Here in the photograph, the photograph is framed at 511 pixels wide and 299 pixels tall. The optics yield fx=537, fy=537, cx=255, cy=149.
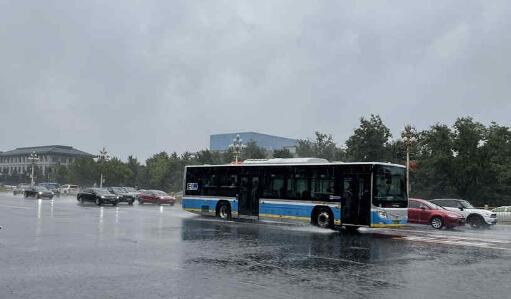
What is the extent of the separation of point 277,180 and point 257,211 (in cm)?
185

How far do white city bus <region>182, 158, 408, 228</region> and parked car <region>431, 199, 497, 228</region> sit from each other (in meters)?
8.82

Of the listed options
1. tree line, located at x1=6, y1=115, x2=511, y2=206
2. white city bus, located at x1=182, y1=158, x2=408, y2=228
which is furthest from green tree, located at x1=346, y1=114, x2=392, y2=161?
white city bus, located at x1=182, y1=158, x2=408, y2=228

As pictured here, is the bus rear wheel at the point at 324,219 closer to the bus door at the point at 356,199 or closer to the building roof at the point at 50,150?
the bus door at the point at 356,199

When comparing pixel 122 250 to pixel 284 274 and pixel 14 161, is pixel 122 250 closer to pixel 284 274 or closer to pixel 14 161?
pixel 284 274

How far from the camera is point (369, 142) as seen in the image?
165ft

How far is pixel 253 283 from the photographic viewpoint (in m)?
9.16

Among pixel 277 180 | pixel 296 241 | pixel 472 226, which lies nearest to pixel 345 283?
pixel 296 241

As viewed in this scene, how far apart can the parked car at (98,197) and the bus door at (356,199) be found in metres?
25.9

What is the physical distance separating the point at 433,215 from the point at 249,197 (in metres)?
8.94

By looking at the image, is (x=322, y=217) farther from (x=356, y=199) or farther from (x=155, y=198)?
(x=155, y=198)

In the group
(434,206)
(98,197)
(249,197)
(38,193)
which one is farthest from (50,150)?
(434,206)

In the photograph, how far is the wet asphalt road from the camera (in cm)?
856

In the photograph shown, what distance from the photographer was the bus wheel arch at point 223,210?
26625 millimetres

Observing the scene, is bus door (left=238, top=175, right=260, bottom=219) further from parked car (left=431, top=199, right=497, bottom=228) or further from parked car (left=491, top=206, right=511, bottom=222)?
parked car (left=491, top=206, right=511, bottom=222)
